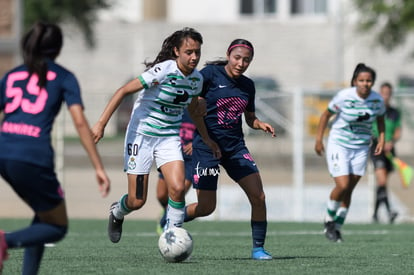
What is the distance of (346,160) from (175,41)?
11.9ft

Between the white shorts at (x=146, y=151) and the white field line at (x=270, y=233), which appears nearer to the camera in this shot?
the white shorts at (x=146, y=151)

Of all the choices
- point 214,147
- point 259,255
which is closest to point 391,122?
point 214,147

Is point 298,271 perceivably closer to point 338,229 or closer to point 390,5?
point 338,229

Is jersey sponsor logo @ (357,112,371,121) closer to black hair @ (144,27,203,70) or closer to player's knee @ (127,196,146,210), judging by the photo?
black hair @ (144,27,203,70)

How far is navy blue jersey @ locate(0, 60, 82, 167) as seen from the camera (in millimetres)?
6652

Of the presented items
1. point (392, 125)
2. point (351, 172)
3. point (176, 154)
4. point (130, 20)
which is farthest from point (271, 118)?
point (130, 20)

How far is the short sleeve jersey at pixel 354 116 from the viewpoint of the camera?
1195cm

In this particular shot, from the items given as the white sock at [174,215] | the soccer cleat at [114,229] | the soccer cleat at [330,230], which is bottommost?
the soccer cleat at [330,230]

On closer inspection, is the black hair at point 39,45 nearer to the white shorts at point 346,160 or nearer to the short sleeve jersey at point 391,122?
the white shorts at point 346,160

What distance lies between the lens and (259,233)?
9.34 m

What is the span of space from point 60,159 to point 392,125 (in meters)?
6.01

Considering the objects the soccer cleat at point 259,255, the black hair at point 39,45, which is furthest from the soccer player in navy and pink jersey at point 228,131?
the black hair at point 39,45

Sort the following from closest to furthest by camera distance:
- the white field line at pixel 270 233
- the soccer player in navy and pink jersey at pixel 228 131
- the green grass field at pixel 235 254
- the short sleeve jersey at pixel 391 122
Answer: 1. the green grass field at pixel 235 254
2. the soccer player in navy and pink jersey at pixel 228 131
3. the white field line at pixel 270 233
4. the short sleeve jersey at pixel 391 122

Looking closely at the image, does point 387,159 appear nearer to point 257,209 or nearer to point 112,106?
point 257,209
